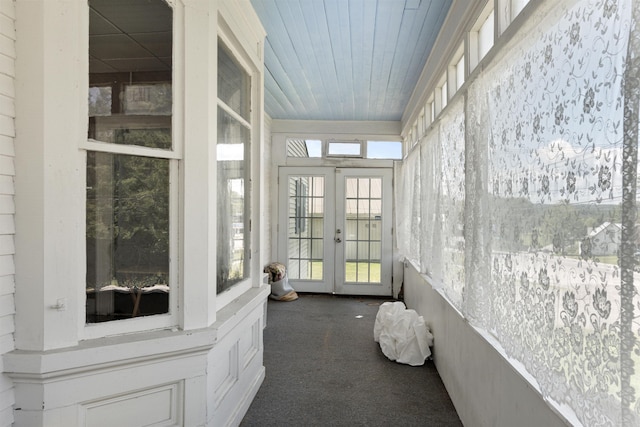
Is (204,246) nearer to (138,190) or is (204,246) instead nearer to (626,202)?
(138,190)

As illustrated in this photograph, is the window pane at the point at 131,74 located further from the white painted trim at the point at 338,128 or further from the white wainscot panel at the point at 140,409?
the white painted trim at the point at 338,128

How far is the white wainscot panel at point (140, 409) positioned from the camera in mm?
1608

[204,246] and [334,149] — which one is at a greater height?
[334,149]

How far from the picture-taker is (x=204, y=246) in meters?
1.91

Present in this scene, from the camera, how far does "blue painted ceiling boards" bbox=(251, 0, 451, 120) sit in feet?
9.04

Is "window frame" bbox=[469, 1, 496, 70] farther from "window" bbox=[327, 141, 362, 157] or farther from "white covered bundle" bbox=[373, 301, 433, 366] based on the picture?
"window" bbox=[327, 141, 362, 157]

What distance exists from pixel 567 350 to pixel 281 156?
5.57 m

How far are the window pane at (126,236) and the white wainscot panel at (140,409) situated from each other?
353mm

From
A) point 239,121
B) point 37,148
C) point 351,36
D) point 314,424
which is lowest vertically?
point 314,424

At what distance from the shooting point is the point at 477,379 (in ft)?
6.91

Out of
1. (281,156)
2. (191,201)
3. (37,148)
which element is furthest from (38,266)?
(281,156)

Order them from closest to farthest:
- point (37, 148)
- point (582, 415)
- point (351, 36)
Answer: point (582, 415) < point (37, 148) < point (351, 36)

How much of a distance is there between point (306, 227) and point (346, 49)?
3.45 metres

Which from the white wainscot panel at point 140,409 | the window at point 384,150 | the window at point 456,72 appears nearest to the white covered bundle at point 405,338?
the window at point 456,72
